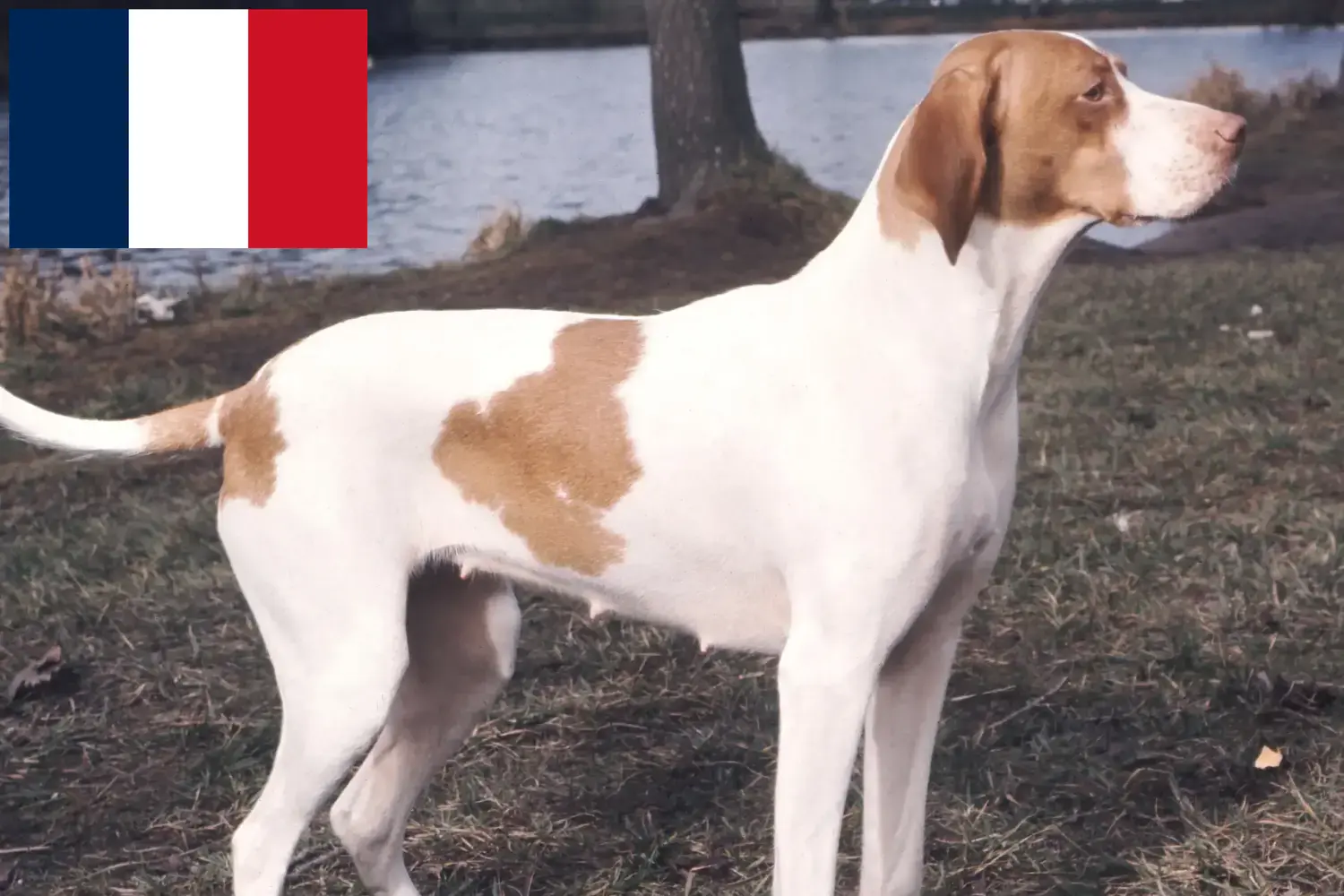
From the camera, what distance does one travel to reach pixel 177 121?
16.1 feet

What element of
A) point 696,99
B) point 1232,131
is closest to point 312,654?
point 1232,131

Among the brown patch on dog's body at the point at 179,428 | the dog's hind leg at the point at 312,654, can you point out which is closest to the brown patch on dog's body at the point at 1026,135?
the dog's hind leg at the point at 312,654

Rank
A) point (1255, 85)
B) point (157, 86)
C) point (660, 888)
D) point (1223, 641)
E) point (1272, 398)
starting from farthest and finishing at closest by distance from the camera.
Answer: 1. point (1255, 85)
2. point (1272, 398)
3. point (157, 86)
4. point (1223, 641)
5. point (660, 888)

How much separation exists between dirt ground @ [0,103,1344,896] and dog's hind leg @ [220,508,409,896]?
526 mm

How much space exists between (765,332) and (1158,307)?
4.95m

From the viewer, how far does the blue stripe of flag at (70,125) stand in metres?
4.94

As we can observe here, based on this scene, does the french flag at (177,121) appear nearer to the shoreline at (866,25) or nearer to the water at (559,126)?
the water at (559,126)

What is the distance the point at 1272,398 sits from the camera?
5.36 metres

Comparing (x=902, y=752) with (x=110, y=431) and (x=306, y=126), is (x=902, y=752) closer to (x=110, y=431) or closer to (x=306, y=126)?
(x=110, y=431)

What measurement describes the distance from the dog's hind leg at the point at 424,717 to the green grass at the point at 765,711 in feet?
0.84

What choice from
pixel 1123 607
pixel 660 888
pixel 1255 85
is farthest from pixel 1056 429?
pixel 660 888

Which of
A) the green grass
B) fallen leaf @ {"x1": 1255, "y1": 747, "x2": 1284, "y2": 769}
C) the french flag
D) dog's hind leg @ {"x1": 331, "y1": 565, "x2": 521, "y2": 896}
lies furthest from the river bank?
dog's hind leg @ {"x1": 331, "y1": 565, "x2": 521, "y2": 896}

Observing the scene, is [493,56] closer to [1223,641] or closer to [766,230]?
[766,230]

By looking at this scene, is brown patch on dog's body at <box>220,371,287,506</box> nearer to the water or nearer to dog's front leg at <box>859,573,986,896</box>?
dog's front leg at <box>859,573,986,896</box>
